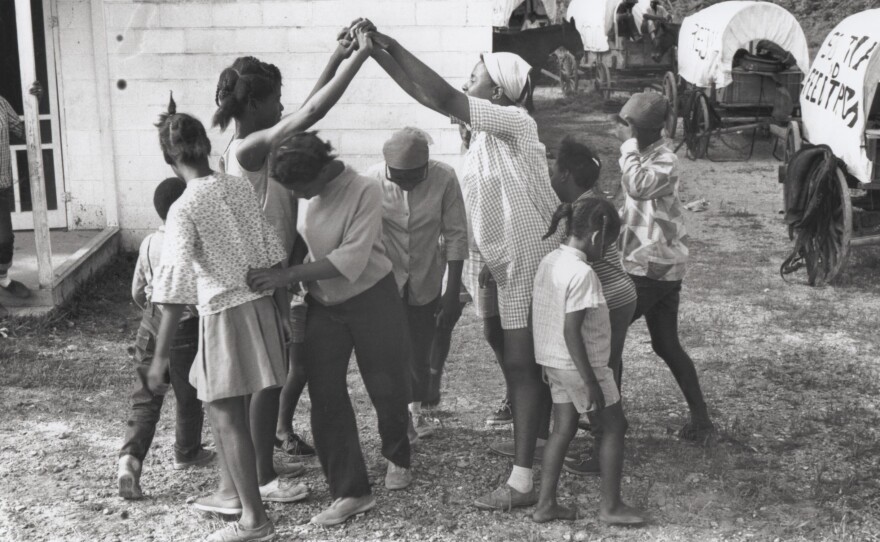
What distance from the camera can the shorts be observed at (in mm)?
3799

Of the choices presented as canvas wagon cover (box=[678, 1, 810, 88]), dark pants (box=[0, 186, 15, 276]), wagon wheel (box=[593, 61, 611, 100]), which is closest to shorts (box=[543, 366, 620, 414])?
dark pants (box=[0, 186, 15, 276])

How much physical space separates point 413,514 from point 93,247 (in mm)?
4594

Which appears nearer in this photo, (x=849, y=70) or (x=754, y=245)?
(x=849, y=70)

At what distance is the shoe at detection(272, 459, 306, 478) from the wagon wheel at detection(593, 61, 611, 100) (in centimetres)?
1462

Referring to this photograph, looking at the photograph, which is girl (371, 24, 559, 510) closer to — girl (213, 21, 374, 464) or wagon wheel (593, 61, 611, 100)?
girl (213, 21, 374, 464)

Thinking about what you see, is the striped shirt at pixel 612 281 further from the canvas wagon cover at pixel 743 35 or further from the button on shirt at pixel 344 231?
the canvas wagon cover at pixel 743 35

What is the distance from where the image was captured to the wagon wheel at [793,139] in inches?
362

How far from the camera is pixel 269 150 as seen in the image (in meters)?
3.84

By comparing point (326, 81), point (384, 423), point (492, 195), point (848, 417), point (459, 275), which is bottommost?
point (848, 417)

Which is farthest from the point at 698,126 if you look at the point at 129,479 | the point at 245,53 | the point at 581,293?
the point at 129,479

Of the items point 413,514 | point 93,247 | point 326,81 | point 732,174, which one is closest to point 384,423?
point 413,514

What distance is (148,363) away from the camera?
4.27m

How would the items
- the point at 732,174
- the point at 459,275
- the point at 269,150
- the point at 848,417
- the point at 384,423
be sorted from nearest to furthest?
the point at 269,150 → the point at 384,423 → the point at 459,275 → the point at 848,417 → the point at 732,174

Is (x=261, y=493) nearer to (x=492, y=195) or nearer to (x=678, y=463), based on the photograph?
(x=492, y=195)
